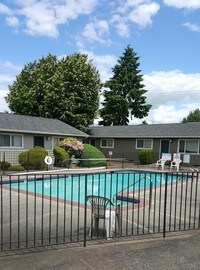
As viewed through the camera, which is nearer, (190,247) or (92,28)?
(190,247)

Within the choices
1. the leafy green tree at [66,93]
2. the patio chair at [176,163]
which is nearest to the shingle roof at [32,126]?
the leafy green tree at [66,93]

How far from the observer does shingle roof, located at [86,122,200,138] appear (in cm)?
2312

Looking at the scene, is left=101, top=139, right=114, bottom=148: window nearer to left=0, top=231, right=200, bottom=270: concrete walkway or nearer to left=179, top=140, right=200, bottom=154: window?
left=179, top=140, right=200, bottom=154: window

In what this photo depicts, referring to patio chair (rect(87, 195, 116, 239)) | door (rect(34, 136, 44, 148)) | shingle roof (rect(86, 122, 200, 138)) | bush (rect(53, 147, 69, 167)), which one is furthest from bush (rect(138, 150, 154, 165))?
patio chair (rect(87, 195, 116, 239))

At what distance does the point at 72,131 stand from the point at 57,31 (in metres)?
9.64

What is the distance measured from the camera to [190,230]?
5.17m

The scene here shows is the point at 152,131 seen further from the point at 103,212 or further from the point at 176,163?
the point at 103,212

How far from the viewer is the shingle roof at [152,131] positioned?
23125mm

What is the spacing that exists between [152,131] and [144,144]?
1507 millimetres

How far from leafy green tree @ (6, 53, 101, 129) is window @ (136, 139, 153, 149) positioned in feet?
21.5

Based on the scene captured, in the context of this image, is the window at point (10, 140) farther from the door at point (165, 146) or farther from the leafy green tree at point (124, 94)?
the leafy green tree at point (124, 94)

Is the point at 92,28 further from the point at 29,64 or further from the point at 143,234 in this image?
the point at 29,64

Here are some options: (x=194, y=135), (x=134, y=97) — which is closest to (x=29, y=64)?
(x=134, y=97)

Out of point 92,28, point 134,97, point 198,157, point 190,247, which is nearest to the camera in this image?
point 190,247
